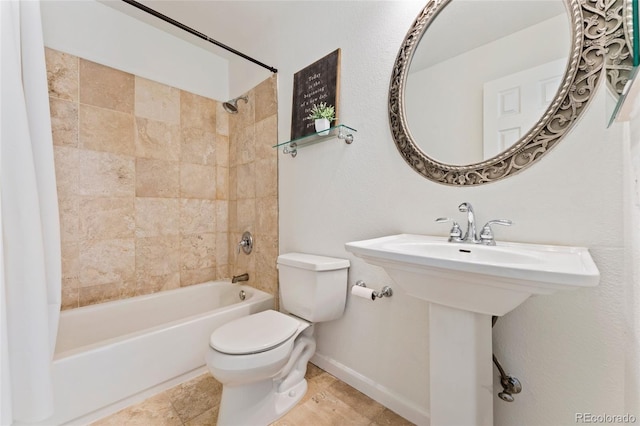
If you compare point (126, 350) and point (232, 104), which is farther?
point (232, 104)

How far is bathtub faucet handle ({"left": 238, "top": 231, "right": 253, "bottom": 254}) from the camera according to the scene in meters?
2.12

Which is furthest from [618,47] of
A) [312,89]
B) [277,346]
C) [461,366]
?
[277,346]

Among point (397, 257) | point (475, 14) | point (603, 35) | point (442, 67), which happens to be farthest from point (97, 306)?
point (603, 35)

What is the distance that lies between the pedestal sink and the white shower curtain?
4.05 feet

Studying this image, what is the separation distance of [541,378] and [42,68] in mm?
2274

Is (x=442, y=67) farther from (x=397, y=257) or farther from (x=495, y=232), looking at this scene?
(x=397, y=257)

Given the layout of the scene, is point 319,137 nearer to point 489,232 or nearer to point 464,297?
point 489,232

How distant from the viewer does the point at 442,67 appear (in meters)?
1.13

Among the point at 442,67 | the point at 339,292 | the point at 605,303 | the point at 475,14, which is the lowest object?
the point at 339,292

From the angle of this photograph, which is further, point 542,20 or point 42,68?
point 42,68

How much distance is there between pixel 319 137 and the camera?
1576 millimetres

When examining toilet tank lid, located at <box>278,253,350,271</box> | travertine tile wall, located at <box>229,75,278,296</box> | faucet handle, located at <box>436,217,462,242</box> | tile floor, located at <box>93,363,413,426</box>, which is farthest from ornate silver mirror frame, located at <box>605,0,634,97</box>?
travertine tile wall, located at <box>229,75,278,296</box>

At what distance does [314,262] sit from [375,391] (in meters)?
0.73

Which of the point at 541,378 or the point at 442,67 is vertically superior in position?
the point at 442,67
